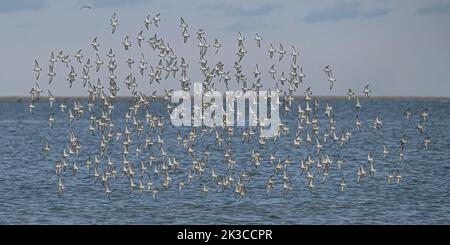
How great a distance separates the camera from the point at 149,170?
71250 millimetres

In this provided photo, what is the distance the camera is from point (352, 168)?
72875 mm

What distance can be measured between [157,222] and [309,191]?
41.9 feet

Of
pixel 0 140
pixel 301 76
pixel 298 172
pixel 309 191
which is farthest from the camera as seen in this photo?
pixel 0 140

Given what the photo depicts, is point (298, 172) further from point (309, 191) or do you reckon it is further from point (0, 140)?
point (0, 140)

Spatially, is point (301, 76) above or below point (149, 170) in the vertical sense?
above

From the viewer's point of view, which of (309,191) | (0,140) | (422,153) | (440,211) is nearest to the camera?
(440,211)

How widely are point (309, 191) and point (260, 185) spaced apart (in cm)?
370

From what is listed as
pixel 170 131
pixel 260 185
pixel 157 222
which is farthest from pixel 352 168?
pixel 170 131

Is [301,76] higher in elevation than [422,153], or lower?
higher
